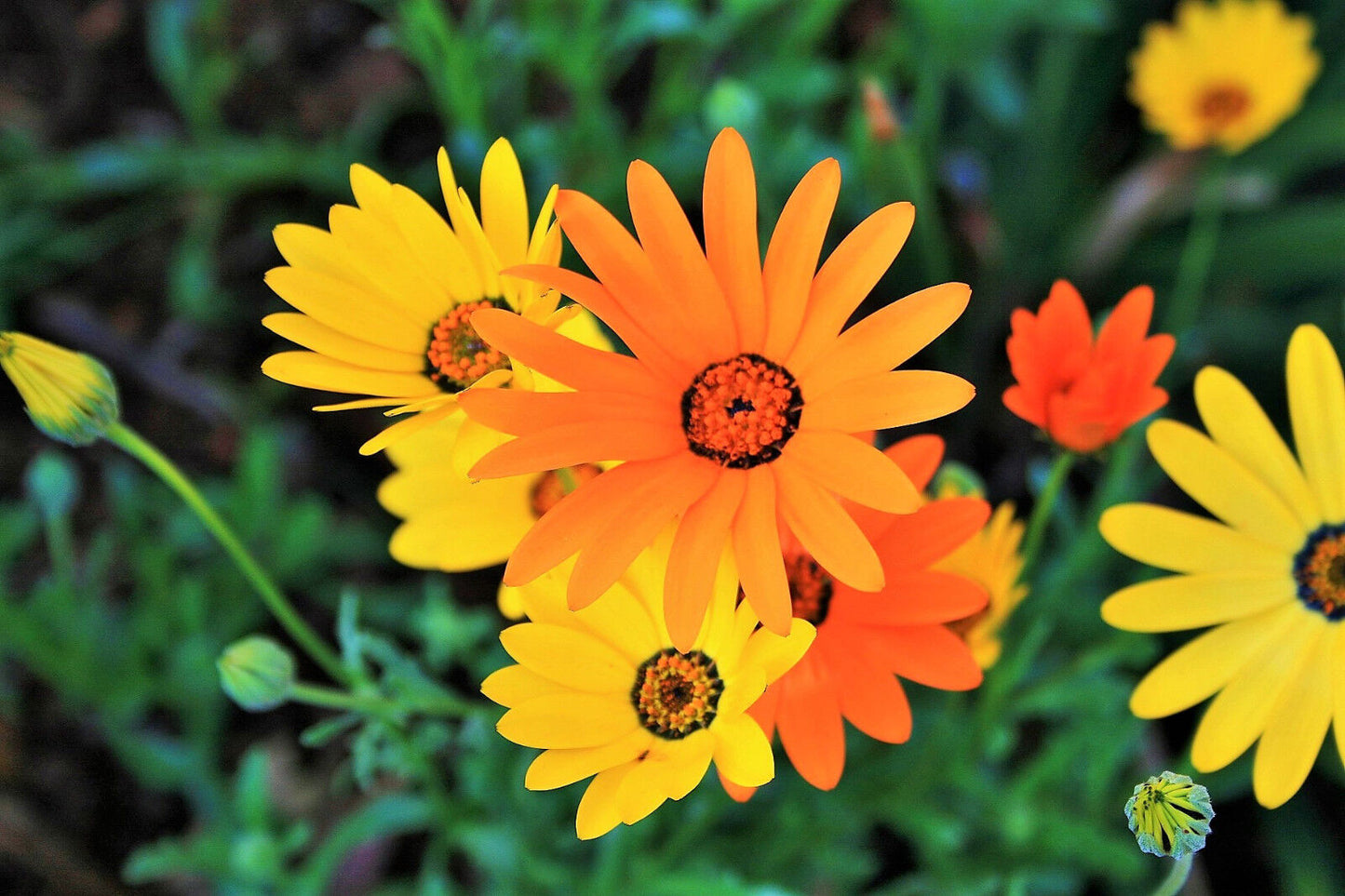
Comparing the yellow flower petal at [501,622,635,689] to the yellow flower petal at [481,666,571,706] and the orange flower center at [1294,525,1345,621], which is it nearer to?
the yellow flower petal at [481,666,571,706]

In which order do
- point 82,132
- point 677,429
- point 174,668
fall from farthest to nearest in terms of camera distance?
point 82,132, point 174,668, point 677,429

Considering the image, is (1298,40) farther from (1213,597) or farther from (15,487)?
(15,487)

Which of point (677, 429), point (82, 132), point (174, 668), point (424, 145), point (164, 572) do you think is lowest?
point (174, 668)

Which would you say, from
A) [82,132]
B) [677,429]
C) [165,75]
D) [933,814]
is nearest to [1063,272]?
[933,814]

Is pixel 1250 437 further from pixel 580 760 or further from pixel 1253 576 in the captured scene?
pixel 580 760

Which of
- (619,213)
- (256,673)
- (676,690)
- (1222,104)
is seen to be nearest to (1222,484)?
(676,690)

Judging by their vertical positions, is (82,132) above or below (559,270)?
above

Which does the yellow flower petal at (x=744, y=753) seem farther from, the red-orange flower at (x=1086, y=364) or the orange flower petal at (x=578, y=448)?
the red-orange flower at (x=1086, y=364)
